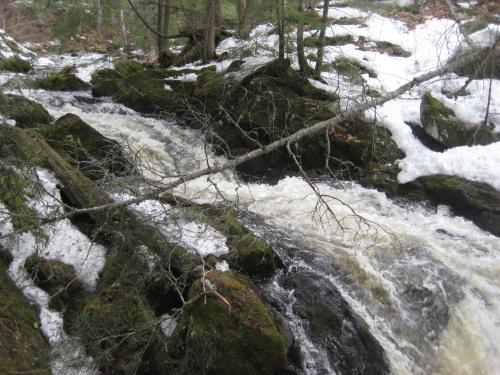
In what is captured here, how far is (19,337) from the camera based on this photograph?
3344 millimetres

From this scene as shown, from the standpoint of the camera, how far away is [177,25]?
19.4m

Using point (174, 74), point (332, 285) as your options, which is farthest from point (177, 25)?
point (332, 285)

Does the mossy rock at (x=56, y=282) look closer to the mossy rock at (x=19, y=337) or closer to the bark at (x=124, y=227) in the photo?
the mossy rock at (x=19, y=337)

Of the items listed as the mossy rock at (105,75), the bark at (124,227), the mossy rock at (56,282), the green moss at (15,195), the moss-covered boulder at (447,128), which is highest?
the green moss at (15,195)

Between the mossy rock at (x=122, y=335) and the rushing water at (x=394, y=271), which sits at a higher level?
the mossy rock at (x=122, y=335)

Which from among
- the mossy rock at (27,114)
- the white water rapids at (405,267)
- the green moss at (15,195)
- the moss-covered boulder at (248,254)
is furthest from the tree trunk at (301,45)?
the green moss at (15,195)

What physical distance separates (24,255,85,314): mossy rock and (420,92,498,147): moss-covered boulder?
7416mm

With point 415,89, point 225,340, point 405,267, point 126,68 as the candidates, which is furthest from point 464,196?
point 126,68

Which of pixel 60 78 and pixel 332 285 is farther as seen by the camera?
pixel 60 78

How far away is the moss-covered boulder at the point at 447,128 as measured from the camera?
8516 millimetres

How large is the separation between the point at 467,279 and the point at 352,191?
103 inches

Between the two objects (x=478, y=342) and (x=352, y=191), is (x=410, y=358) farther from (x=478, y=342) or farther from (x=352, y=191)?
(x=352, y=191)

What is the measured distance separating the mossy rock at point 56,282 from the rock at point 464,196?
19.3ft

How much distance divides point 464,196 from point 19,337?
683 centimetres
